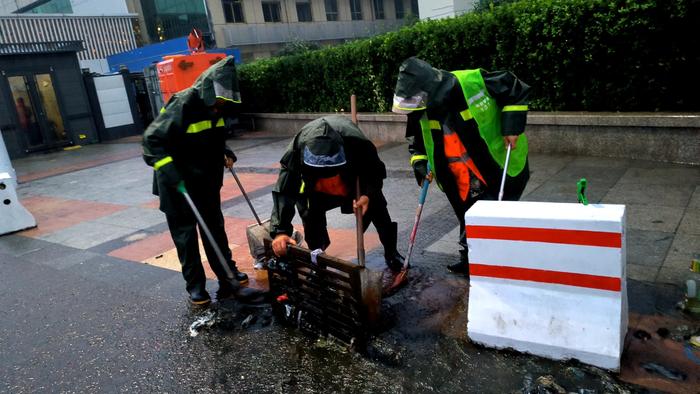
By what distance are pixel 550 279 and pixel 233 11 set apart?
3220cm

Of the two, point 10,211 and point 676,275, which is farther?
point 10,211

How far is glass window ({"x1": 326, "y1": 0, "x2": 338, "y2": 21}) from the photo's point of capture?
35812mm

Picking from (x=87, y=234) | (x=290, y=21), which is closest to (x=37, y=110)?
(x=87, y=234)

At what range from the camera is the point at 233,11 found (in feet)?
103

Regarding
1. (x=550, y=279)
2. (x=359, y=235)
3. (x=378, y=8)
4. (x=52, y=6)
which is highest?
(x=52, y=6)

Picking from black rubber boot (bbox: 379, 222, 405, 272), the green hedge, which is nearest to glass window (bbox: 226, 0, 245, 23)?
the green hedge

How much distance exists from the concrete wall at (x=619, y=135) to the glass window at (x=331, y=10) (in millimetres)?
31240

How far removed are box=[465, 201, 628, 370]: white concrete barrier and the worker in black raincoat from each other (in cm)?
60

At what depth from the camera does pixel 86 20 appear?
87.0ft

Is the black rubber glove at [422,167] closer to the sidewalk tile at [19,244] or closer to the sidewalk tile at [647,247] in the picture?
the sidewalk tile at [647,247]

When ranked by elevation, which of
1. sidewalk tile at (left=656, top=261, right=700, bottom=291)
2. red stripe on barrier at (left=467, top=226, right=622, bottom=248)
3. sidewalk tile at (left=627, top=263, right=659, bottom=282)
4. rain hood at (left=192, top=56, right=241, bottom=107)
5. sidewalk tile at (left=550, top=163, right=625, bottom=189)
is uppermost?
rain hood at (left=192, top=56, right=241, bottom=107)

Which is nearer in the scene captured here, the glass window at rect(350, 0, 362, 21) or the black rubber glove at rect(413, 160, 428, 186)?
the black rubber glove at rect(413, 160, 428, 186)

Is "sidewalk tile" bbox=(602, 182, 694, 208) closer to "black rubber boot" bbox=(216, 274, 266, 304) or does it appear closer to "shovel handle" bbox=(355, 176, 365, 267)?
"shovel handle" bbox=(355, 176, 365, 267)

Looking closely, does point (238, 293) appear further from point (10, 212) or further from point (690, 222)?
point (10, 212)
